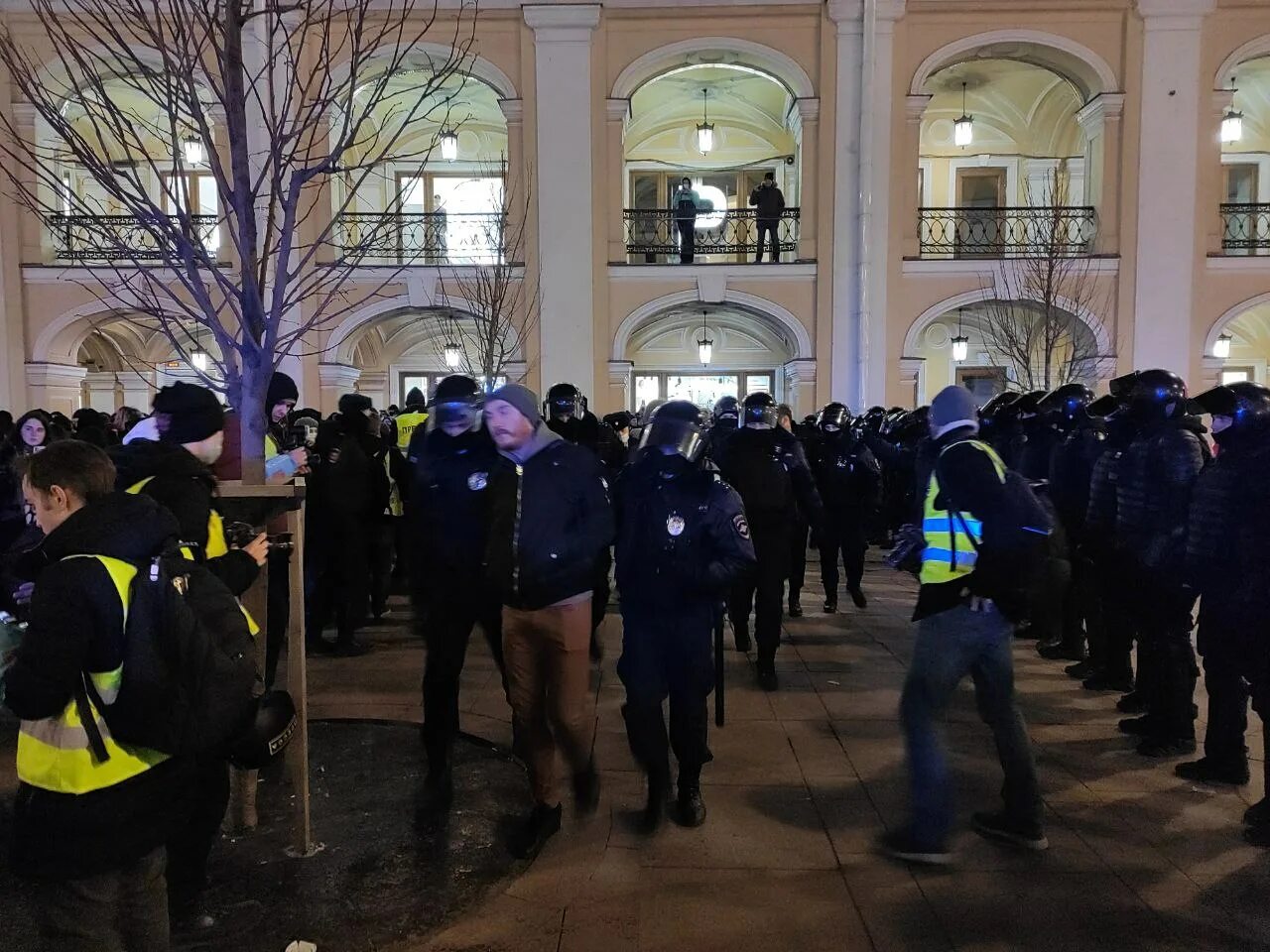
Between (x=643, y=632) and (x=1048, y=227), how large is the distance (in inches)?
601

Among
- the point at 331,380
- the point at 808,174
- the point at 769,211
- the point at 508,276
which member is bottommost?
the point at 331,380

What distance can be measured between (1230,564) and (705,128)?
14.9m

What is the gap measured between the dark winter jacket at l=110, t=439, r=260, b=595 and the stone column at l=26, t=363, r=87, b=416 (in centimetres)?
1524

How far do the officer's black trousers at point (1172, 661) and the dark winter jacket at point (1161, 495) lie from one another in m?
0.16

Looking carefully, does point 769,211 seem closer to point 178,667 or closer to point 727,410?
point 727,410

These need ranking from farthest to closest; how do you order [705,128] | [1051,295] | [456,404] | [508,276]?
1. [705,128]
2. [508,276]
3. [1051,295]
4. [456,404]

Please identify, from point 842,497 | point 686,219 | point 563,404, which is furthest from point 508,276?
point 842,497

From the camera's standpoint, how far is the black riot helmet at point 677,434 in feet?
12.4

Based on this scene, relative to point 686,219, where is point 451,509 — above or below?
below

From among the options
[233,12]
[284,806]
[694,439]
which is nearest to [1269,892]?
[694,439]

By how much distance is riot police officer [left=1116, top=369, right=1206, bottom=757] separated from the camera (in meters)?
4.65

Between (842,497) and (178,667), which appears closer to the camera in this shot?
(178,667)

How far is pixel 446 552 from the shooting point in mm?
4059

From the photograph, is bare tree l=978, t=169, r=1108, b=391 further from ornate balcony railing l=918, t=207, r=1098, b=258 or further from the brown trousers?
the brown trousers
